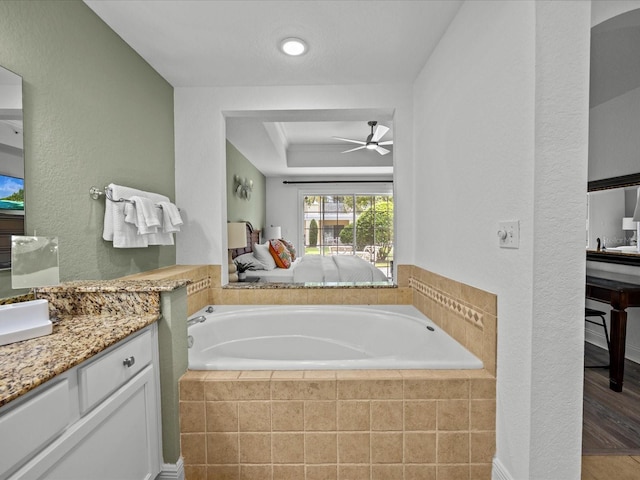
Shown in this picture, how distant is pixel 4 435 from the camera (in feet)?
2.29

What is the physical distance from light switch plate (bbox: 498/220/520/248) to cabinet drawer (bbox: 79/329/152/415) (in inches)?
60.7

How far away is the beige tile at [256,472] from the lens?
1.41 meters

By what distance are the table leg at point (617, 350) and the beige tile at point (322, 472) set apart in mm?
2096

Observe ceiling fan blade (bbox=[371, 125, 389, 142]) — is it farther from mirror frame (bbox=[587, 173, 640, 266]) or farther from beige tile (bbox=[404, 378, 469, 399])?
beige tile (bbox=[404, 378, 469, 399])

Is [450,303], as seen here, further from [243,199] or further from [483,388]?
[243,199]

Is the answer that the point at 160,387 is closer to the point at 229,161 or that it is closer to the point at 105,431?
the point at 105,431

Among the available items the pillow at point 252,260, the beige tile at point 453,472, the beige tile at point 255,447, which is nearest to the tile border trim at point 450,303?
the beige tile at point 453,472

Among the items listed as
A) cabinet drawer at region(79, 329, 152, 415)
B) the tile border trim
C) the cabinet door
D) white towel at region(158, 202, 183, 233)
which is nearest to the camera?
the cabinet door

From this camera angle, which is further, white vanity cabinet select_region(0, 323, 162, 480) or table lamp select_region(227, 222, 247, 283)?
table lamp select_region(227, 222, 247, 283)

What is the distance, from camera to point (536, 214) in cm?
114

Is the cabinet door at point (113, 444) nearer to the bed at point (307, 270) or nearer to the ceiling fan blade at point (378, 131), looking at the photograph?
the bed at point (307, 270)

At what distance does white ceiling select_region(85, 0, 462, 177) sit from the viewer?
1651 mm

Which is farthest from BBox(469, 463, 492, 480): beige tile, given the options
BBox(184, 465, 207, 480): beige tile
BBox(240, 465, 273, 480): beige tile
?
BBox(184, 465, 207, 480): beige tile

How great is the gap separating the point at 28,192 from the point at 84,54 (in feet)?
2.67
